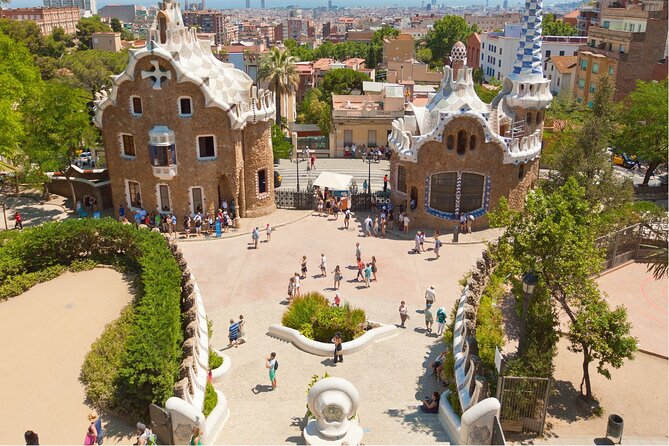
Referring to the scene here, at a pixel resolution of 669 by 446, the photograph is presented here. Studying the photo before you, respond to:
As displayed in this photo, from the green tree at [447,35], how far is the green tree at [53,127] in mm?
106901

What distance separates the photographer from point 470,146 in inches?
1348

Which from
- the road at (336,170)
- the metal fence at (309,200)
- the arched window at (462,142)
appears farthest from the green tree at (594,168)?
the road at (336,170)

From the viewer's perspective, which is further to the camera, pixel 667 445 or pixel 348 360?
pixel 348 360

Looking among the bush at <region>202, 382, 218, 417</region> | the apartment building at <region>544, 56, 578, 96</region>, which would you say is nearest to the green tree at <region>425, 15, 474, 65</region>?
the apartment building at <region>544, 56, 578, 96</region>

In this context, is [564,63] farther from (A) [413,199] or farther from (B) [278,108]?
(A) [413,199]

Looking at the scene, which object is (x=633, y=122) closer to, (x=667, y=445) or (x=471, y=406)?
(x=667, y=445)

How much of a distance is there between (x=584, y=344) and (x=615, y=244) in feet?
44.1

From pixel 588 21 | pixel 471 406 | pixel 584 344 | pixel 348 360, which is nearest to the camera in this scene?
pixel 471 406

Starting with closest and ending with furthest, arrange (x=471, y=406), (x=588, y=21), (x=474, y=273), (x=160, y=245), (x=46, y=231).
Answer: (x=471, y=406) → (x=474, y=273) → (x=160, y=245) → (x=46, y=231) → (x=588, y=21)

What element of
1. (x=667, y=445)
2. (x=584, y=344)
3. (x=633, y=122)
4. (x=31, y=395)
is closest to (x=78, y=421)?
(x=31, y=395)

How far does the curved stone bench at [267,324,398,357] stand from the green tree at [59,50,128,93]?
62828 millimetres

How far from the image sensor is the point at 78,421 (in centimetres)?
1750

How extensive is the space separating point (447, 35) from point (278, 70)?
284ft

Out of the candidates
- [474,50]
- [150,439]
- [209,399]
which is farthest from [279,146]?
[474,50]
